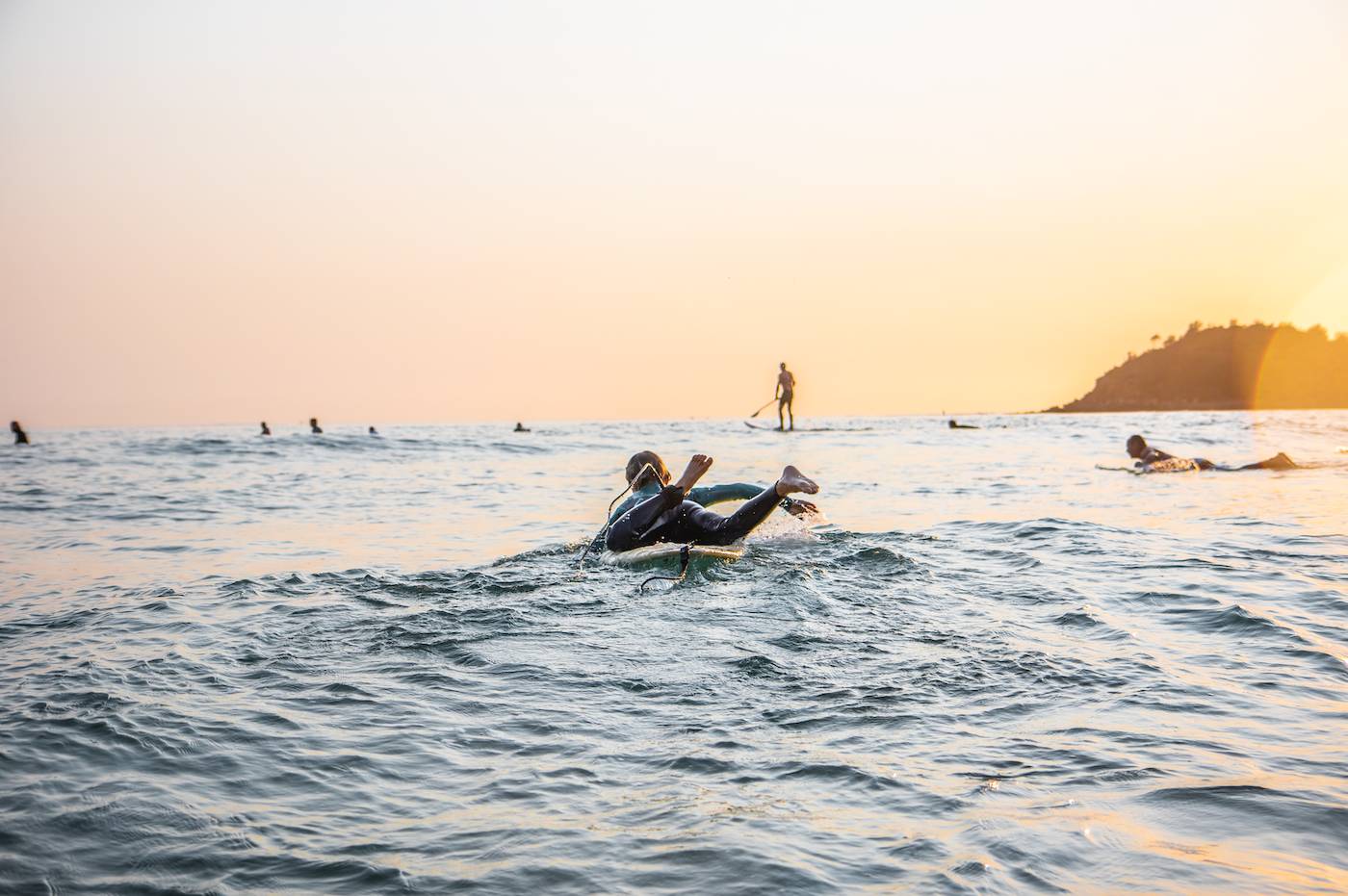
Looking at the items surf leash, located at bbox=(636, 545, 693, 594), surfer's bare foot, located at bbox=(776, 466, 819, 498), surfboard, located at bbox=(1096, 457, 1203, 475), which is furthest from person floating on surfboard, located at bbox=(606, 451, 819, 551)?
surfboard, located at bbox=(1096, 457, 1203, 475)

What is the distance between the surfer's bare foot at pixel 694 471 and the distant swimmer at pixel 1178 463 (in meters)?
17.1

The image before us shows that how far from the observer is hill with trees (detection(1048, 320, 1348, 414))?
150875 millimetres

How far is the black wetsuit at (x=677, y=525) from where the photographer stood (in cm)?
1023

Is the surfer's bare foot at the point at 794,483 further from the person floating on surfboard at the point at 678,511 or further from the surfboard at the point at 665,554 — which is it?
the surfboard at the point at 665,554

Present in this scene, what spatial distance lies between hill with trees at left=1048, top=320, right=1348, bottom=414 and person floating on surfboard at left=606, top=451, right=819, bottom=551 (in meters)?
163

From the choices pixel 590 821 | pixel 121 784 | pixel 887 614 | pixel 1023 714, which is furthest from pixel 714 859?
pixel 887 614

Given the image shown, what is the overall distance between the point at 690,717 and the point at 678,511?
17.9 ft

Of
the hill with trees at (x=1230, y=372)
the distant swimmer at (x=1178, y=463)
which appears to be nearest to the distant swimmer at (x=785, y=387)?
the distant swimmer at (x=1178, y=463)

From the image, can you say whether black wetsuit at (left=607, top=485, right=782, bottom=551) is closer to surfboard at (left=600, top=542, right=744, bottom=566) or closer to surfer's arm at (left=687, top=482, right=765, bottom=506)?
surfboard at (left=600, top=542, right=744, bottom=566)

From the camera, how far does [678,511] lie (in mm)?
10492

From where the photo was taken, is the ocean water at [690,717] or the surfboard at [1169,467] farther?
the surfboard at [1169,467]

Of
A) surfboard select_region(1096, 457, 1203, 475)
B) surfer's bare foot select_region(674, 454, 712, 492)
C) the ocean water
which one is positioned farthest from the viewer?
surfboard select_region(1096, 457, 1203, 475)

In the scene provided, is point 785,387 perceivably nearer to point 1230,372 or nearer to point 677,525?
point 677,525

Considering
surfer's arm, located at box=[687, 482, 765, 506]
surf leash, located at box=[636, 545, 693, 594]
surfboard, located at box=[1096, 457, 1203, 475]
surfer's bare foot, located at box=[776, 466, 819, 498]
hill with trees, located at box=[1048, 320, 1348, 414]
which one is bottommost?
surf leash, located at box=[636, 545, 693, 594]
